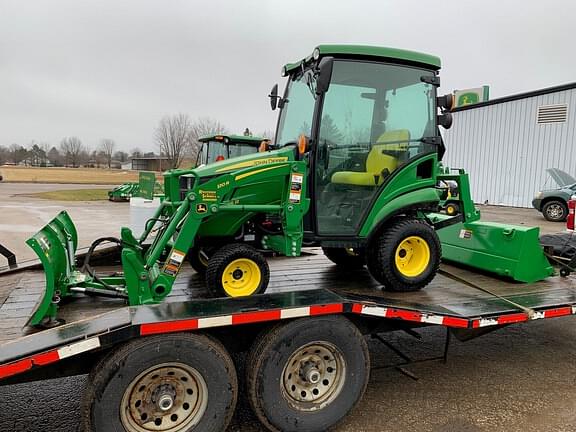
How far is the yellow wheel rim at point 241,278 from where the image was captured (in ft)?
12.4

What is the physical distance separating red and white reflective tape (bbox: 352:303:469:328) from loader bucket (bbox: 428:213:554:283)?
1.60 meters

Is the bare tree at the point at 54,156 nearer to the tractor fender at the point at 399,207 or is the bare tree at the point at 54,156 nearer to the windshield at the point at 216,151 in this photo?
the windshield at the point at 216,151

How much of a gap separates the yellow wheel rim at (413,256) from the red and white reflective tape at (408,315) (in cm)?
88

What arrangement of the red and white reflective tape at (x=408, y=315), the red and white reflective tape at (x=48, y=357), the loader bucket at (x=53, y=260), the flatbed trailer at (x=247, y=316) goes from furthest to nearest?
the red and white reflective tape at (x=408, y=315), the loader bucket at (x=53, y=260), the flatbed trailer at (x=247, y=316), the red and white reflective tape at (x=48, y=357)

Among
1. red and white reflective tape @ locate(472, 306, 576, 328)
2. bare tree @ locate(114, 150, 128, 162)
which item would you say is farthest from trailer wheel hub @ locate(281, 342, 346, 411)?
bare tree @ locate(114, 150, 128, 162)

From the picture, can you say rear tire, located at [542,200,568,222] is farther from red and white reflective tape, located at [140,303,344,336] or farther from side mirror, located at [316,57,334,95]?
red and white reflective tape, located at [140,303,344,336]

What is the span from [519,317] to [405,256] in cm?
110

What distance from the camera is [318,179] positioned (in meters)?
4.20

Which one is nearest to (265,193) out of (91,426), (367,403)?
(367,403)

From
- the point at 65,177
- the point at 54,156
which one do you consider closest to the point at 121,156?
the point at 54,156

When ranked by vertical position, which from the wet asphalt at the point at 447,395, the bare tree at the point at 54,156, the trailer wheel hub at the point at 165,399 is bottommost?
the wet asphalt at the point at 447,395

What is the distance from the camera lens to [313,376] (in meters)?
3.22

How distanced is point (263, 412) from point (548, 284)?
3411mm

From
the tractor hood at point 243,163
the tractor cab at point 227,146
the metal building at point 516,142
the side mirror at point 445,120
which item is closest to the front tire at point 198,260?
the tractor hood at point 243,163
